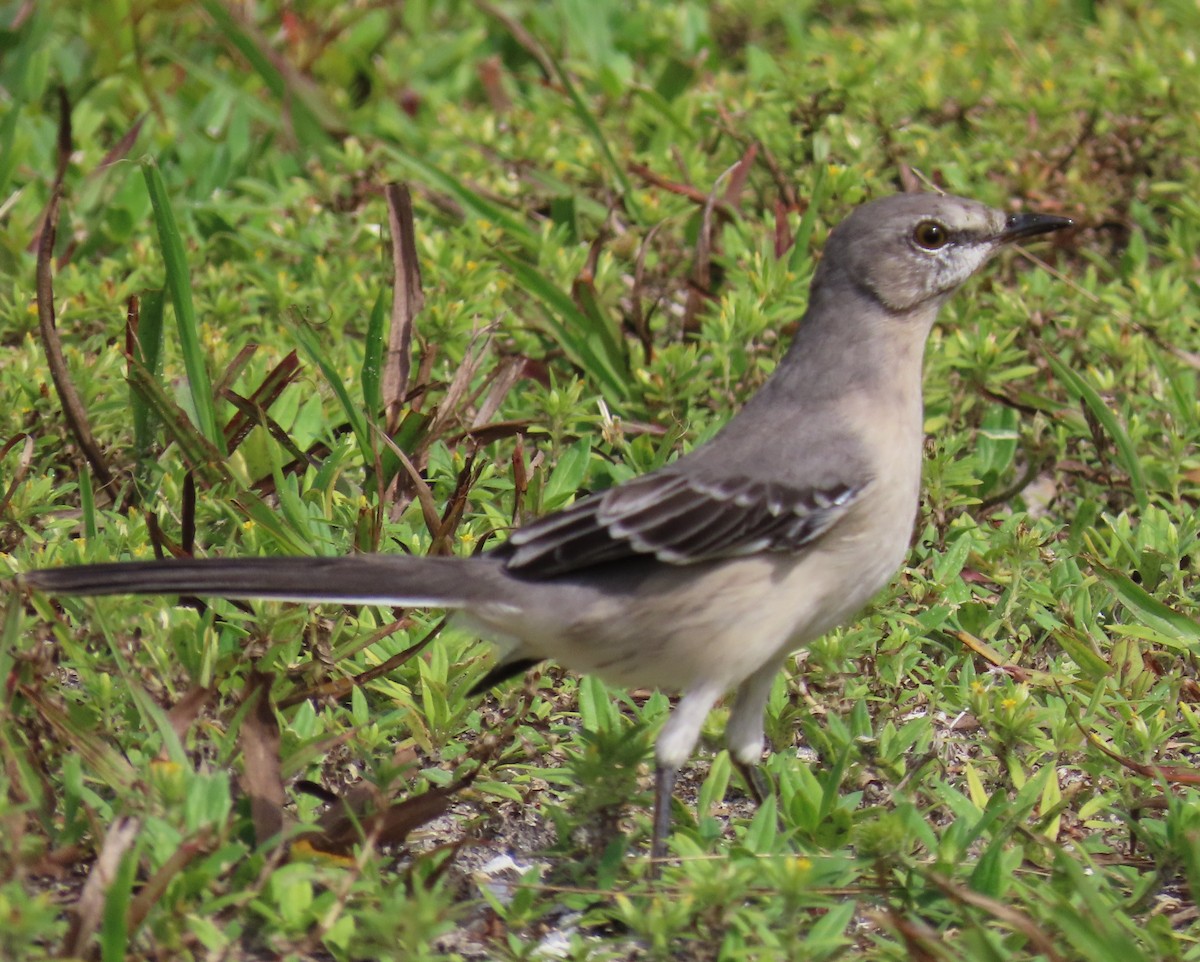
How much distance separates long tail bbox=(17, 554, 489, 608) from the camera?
407 cm

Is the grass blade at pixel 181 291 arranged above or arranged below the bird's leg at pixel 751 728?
above

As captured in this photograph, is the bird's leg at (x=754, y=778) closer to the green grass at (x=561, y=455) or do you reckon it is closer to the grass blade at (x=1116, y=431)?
the green grass at (x=561, y=455)

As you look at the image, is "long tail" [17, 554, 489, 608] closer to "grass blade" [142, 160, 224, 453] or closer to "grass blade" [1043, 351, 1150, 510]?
"grass blade" [142, 160, 224, 453]

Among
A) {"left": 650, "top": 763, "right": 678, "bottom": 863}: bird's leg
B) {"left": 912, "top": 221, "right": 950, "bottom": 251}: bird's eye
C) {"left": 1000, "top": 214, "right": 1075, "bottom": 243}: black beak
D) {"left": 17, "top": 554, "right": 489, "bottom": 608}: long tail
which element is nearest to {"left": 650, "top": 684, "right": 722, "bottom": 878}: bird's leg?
{"left": 650, "top": 763, "right": 678, "bottom": 863}: bird's leg

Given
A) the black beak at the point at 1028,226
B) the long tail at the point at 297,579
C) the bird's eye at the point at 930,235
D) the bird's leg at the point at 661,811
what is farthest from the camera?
the black beak at the point at 1028,226

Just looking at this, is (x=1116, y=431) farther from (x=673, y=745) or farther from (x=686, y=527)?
(x=673, y=745)

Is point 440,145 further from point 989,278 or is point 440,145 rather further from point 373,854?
point 373,854

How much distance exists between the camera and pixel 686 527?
4.44 metres

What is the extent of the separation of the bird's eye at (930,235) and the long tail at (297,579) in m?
1.71

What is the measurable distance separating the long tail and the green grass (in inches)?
9.1

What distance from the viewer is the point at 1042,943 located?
140 inches

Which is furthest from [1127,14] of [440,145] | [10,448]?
[10,448]

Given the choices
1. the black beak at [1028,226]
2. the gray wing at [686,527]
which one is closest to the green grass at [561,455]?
the gray wing at [686,527]

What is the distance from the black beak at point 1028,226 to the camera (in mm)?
5223
